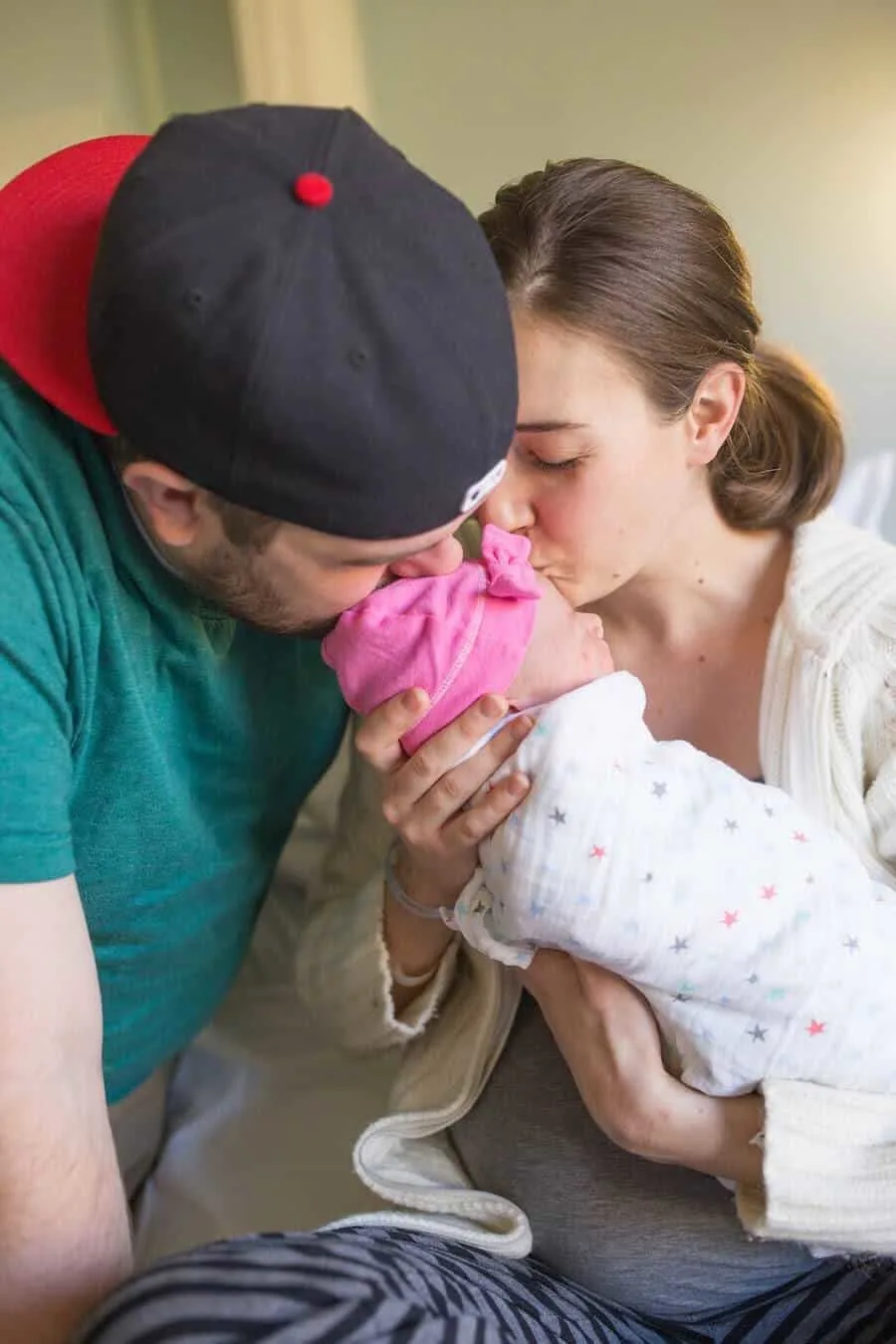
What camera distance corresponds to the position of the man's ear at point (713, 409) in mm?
1054

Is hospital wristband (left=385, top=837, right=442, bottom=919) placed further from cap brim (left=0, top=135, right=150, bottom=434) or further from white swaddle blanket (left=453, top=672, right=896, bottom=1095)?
cap brim (left=0, top=135, right=150, bottom=434)

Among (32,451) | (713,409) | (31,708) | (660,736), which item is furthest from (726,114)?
(31,708)

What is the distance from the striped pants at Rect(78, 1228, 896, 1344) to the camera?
0.72 meters

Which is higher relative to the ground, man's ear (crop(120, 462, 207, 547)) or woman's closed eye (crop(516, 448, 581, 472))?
man's ear (crop(120, 462, 207, 547))

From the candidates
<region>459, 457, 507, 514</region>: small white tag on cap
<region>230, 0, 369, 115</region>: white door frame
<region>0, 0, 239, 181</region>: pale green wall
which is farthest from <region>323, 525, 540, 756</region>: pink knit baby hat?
<region>0, 0, 239, 181</region>: pale green wall

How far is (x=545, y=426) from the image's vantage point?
959 mm

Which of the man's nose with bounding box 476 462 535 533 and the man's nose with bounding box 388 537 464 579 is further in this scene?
the man's nose with bounding box 476 462 535 533

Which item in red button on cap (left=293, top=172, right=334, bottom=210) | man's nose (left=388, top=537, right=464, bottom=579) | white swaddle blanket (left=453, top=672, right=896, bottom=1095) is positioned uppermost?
red button on cap (left=293, top=172, right=334, bottom=210)

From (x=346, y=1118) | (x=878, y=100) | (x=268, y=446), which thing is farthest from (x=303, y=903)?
(x=878, y=100)

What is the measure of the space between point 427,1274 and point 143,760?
1.46 feet

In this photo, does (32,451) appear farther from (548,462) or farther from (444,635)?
(548,462)

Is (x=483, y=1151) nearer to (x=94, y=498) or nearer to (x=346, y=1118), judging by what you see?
(x=346, y=1118)

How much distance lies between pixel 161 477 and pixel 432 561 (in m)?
0.21

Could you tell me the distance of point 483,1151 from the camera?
1.06m
